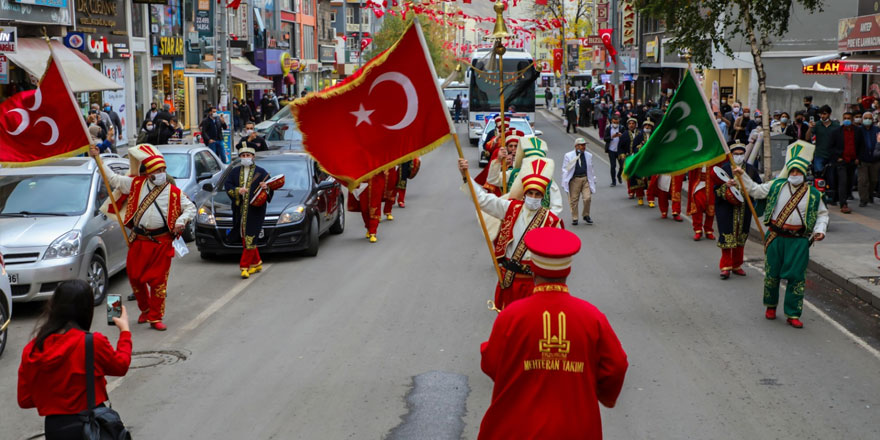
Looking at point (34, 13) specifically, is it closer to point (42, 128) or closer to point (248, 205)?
point (248, 205)

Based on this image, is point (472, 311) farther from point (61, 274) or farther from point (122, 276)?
point (122, 276)

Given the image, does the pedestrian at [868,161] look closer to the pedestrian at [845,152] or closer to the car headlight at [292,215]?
the pedestrian at [845,152]

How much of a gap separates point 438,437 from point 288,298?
534 centimetres

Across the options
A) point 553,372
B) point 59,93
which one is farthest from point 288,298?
point 553,372

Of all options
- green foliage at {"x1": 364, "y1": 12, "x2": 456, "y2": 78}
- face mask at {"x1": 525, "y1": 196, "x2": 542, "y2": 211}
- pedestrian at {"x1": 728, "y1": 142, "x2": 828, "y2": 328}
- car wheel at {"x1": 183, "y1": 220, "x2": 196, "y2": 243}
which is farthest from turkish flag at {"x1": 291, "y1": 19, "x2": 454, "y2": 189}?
green foliage at {"x1": 364, "y1": 12, "x2": 456, "y2": 78}

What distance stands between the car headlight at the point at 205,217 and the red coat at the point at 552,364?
10.5 metres

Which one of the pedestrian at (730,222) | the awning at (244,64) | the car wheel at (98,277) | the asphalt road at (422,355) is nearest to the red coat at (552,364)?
the asphalt road at (422,355)

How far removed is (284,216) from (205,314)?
11.5ft

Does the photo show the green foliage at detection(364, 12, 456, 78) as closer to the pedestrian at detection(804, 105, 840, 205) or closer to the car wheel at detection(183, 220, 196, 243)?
the pedestrian at detection(804, 105, 840, 205)

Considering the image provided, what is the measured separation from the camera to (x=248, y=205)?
44.3 ft

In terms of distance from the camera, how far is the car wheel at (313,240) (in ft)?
48.3

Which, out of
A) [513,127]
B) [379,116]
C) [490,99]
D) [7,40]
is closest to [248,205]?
[379,116]

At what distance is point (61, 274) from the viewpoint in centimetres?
1080

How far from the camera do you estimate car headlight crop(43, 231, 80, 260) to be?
10.9 meters
